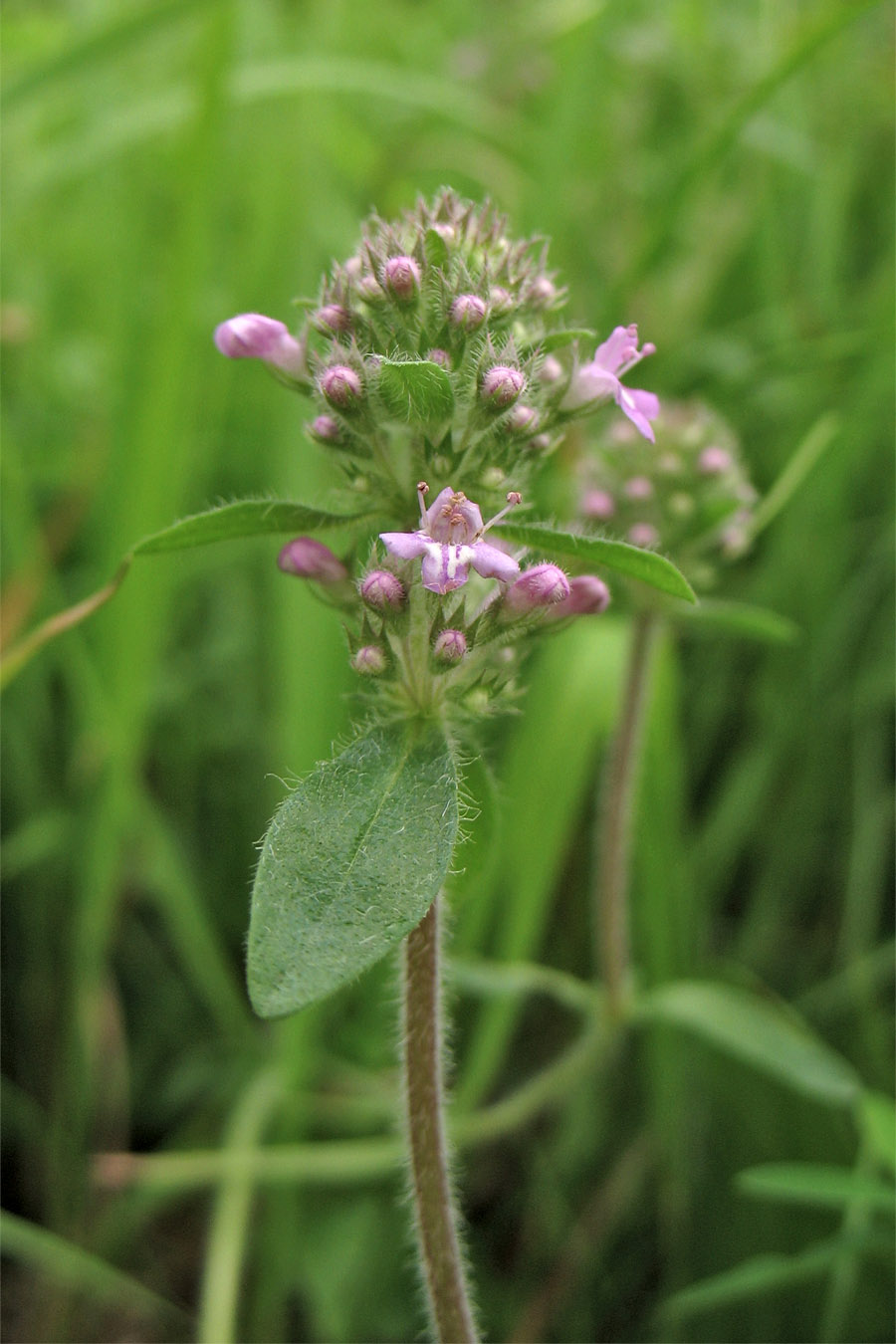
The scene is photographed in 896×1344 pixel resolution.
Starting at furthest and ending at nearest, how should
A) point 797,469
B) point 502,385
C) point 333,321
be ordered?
point 797,469 → point 333,321 → point 502,385

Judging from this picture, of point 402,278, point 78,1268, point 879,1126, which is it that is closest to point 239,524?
point 402,278

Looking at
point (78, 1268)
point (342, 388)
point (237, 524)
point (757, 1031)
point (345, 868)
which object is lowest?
point (78, 1268)

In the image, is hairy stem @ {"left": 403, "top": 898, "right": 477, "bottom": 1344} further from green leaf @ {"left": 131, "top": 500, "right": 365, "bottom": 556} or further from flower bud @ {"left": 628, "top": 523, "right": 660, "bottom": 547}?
flower bud @ {"left": 628, "top": 523, "right": 660, "bottom": 547}

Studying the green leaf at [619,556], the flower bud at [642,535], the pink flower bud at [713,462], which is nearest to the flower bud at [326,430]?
the green leaf at [619,556]

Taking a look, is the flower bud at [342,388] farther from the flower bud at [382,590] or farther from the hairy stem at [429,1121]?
the hairy stem at [429,1121]

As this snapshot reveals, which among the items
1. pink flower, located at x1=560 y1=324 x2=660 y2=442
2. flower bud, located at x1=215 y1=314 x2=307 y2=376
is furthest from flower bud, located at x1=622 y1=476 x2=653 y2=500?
flower bud, located at x1=215 y1=314 x2=307 y2=376

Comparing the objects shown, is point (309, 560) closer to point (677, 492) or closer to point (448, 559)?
point (448, 559)
